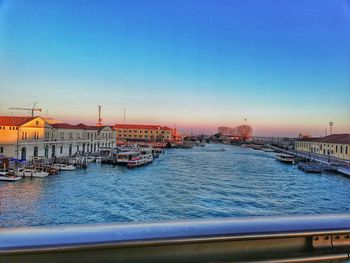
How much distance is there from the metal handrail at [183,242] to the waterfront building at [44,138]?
6228 millimetres

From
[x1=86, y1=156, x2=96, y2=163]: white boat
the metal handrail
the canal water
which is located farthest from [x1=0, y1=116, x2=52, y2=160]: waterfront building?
the metal handrail

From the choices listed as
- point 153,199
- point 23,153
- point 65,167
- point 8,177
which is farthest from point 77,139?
point 153,199

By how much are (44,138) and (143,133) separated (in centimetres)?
1977

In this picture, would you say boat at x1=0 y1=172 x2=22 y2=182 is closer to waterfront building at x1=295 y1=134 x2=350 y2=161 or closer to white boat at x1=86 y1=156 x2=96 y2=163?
white boat at x1=86 y1=156 x2=96 y2=163

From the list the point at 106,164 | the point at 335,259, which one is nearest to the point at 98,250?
the point at 335,259

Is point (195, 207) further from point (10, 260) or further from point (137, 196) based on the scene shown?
point (10, 260)

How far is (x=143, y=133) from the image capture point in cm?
3159

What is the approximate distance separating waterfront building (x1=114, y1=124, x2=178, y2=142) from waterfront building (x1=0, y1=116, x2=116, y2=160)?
1075 cm

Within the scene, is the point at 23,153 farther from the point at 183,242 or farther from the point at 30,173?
the point at 183,242

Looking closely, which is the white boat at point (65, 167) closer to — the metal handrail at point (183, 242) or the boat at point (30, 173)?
the boat at point (30, 173)

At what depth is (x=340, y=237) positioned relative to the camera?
438mm

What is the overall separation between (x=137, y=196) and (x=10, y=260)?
5966 millimetres

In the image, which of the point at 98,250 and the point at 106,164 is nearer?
the point at 98,250

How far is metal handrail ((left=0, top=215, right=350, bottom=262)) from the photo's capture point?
1.20 feet
